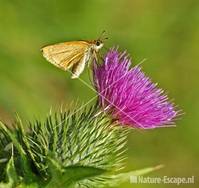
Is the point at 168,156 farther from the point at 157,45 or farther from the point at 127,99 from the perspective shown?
the point at 127,99

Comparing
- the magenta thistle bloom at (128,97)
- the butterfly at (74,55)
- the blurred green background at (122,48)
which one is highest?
the blurred green background at (122,48)

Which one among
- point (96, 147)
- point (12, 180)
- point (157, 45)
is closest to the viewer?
point (12, 180)

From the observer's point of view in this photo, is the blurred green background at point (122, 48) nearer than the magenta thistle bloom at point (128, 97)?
No

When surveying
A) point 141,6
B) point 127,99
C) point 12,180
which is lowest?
point 12,180

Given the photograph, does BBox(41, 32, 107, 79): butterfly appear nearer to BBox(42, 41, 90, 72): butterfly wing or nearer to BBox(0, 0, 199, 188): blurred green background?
BBox(42, 41, 90, 72): butterfly wing

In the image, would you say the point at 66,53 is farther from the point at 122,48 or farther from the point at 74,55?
the point at 122,48

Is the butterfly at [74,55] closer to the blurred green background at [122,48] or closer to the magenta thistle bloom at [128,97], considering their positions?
the magenta thistle bloom at [128,97]

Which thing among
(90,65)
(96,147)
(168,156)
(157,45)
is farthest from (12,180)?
(157,45)

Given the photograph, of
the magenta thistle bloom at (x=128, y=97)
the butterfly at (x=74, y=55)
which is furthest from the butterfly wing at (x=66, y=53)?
the magenta thistle bloom at (x=128, y=97)
